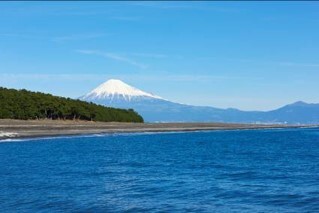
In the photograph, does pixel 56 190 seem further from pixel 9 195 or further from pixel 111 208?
pixel 111 208

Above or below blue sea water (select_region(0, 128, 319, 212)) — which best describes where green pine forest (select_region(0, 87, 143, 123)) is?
above

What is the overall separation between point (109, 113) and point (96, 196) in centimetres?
13659

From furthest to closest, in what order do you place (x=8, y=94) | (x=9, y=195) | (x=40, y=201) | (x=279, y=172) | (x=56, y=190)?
1. (x=8, y=94)
2. (x=279, y=172)
3. (x=56, y=190)
4. (x=9, y=195)
5. (x=40, y=201)

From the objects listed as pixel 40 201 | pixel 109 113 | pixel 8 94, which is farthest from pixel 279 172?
pixel 109 113

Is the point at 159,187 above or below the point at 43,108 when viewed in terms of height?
below

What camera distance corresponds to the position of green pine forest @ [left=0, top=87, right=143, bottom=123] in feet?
420

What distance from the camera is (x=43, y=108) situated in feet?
443

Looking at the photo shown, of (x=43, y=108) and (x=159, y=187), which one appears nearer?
(x=159, y=187)

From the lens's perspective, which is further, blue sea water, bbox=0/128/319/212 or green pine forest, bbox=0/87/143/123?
green pine forest, bbox=0/87/143/123

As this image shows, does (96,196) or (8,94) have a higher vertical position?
(8,94)

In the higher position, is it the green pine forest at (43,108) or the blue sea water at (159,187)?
the green pine forest at (43,108)

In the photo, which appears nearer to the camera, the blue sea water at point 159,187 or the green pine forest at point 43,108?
the blue sea water at point 159,187

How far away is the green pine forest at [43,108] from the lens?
128m

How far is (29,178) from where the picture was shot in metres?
36.0
